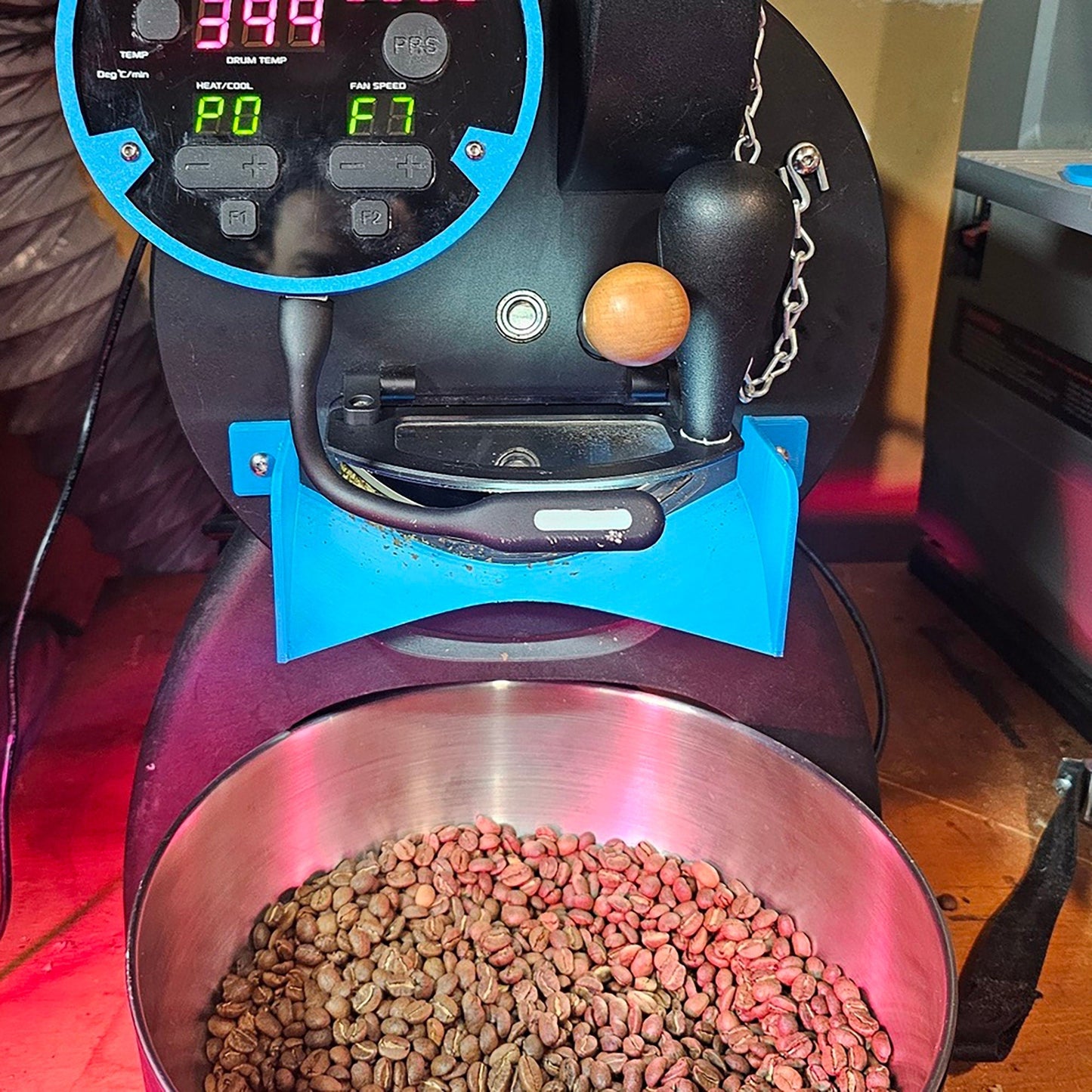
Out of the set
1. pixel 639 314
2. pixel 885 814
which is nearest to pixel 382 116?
pixel 639 314

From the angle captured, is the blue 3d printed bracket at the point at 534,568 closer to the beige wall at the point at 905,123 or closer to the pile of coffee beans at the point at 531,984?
the pile of coffee beans at the point at 531,984

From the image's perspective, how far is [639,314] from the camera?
45 cm

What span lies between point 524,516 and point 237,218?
168mm

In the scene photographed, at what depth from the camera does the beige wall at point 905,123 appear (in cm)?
84

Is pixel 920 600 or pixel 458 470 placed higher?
pixel 458 470

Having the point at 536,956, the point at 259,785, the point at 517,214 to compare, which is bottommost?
the point at 536,956

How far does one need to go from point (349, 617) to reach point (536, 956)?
0.21m

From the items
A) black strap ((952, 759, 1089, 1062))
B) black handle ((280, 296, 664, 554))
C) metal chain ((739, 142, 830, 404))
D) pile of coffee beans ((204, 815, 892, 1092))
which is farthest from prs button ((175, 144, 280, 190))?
black strap ((952, 759, 1089, 1062))

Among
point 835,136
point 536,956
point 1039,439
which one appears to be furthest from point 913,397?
point 536,956

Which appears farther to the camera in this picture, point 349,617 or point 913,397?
point 913,397

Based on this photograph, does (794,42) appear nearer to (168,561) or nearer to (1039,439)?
(1039,439)

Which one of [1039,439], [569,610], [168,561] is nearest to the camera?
[569,610]

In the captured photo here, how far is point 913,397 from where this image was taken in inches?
38.6

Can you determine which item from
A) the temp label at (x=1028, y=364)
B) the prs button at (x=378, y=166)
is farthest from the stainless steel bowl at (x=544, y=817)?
the temp label at (x=1028, y=364)
